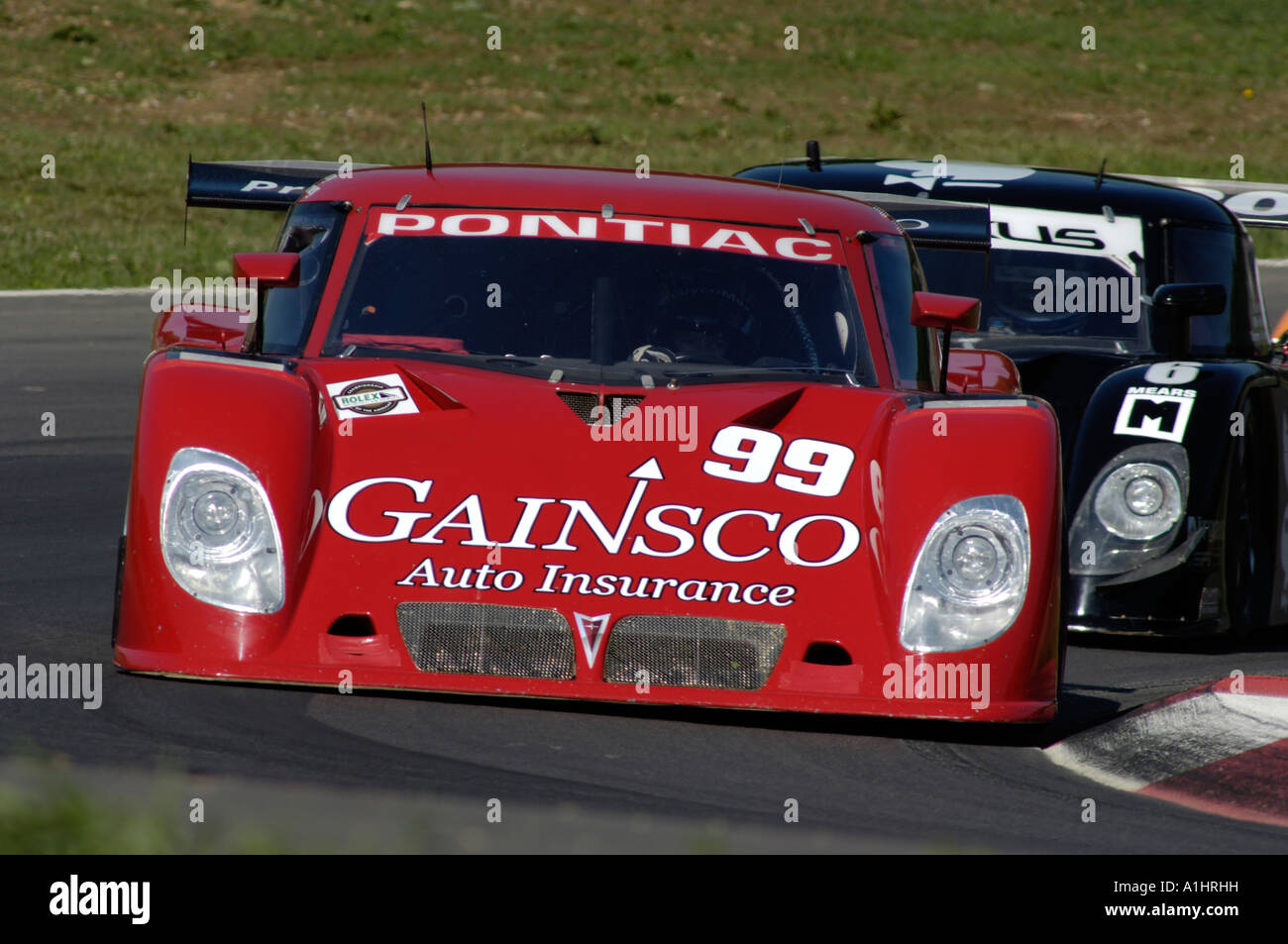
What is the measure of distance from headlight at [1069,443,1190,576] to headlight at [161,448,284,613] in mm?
2681

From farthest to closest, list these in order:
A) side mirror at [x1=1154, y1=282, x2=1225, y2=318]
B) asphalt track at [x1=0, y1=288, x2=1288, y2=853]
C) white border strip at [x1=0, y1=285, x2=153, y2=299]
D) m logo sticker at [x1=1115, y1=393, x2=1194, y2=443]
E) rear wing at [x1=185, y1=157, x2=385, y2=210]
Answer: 1. white border strip at [x1=0, y1=285, x2=153, y2=299]
2. side mirror at [x1=1154, y1=282, x2=1225, y2=318]
3. rear wing at [x1=185, y1=157, x2=385, y2=210]
4. m logo sticker at [x1=1115, y1=393, x2=1194, y2=443]
5. asphalt track at [x1=0, y1=288, x2=1288, y2=853]

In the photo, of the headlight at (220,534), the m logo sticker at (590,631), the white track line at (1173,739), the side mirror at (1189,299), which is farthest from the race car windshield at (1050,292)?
the headlight at (220,534)

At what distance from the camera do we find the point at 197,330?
6023 millimetres

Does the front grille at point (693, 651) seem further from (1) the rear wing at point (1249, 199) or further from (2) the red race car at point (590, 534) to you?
(1) the rear wing at point (1249, 199)

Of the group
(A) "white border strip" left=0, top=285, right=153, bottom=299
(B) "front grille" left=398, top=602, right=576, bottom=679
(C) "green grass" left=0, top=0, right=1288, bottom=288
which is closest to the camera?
(B) "front grille" left=398, top=602, right=576, bottom=679

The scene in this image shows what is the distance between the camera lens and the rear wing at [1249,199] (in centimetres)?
777

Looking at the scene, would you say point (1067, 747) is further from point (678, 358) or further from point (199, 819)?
point (199, 819)

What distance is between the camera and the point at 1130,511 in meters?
6.04

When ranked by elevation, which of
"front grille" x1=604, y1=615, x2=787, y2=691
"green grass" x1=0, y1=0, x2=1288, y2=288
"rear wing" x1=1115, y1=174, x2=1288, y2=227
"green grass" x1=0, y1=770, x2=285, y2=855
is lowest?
"green grass" x1=0, y1=770, x2=285, y2=855

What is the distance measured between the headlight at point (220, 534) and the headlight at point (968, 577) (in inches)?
53.0

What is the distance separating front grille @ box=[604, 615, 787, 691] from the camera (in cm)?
422

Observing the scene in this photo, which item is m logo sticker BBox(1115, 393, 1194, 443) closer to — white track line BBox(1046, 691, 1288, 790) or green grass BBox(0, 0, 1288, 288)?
white track line BBox(1046, 691, 1288, 790)

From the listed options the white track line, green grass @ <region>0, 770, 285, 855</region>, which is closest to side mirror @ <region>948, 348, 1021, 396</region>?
the white track line

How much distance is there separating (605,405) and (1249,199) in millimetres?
4230
